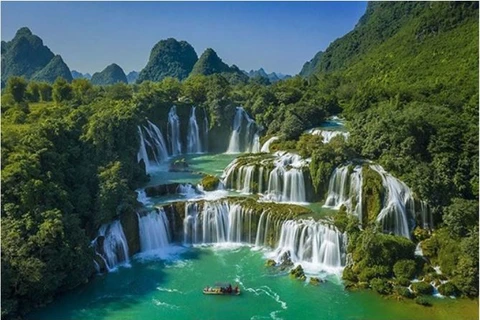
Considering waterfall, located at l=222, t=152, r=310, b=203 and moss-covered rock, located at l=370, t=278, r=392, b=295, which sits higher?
waterfall, located at l=222, t=152, r=310, b=203

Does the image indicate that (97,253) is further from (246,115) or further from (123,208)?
(246,115)

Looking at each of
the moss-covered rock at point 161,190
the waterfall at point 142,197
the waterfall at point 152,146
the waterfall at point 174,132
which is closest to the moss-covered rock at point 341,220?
the moss-covered rock at point 161,190

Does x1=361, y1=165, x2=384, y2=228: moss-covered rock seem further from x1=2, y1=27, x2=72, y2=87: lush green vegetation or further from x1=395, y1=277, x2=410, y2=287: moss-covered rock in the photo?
x1=2, y1=27, x2=72, y2=87: lush green vegetation

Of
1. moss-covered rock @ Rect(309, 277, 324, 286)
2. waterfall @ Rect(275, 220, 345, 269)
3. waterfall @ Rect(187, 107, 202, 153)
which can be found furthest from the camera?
waterfall @ Rect(187, 107, 202, 153)

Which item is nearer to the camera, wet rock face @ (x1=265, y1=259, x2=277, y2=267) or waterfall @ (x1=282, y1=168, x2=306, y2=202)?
wet rock face @ (x1=265, y1=259, x2=277, y2=267)

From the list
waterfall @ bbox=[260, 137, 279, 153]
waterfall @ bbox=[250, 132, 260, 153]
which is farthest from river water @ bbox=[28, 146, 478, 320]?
waterfall @ bbox=[250, 132, 260, 153]

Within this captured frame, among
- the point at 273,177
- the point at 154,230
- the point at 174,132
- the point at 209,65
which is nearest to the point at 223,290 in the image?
the point at 154,230

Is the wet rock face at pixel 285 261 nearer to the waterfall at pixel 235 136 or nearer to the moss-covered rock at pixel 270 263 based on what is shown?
the moss-covered rock at pixel 270 263
